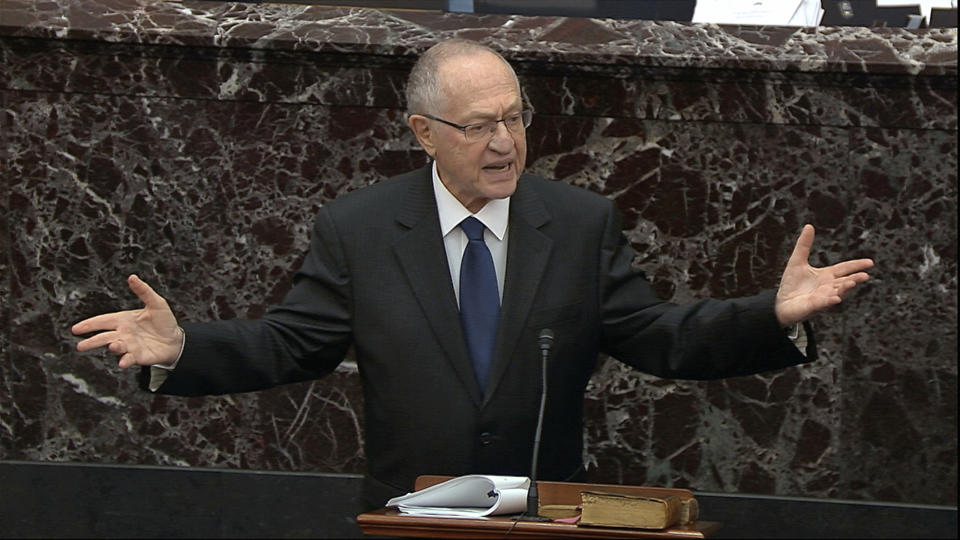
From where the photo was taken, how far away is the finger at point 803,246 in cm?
297

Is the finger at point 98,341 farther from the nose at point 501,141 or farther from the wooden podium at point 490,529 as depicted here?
the nose at point 501,141

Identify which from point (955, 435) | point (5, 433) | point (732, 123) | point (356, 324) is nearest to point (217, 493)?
point (5, 433)

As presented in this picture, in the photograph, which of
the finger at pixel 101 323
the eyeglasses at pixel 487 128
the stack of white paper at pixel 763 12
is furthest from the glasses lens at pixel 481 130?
the stack of white paper at pixel 763 12

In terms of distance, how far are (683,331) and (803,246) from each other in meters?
0.44

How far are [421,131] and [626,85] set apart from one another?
97 cm

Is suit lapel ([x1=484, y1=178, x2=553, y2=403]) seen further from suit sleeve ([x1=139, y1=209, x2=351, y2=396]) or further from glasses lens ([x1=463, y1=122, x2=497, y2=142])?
suit sleeve ([x1=139, y1=209, x2=351, y2=396])

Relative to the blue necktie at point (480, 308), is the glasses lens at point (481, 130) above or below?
above

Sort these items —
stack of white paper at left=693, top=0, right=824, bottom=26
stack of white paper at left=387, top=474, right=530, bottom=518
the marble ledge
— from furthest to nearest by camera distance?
stack of white paper at left=693, top=0, right=824, bottom=26 → the marble ledge → stack of white paper at left=387, top=474, right=530, bottom=518

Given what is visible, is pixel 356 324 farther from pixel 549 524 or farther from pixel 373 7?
pixel 373 7

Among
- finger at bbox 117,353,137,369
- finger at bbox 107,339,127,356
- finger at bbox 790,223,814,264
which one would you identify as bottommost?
finger at bbox 117,353,137,369

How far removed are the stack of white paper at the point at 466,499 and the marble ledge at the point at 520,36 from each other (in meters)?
1.84

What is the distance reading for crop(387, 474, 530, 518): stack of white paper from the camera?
2.67 meters

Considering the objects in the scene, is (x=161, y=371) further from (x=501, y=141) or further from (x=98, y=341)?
(x=501, y=141)

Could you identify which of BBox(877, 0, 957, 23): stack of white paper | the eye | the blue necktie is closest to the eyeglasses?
the eye
